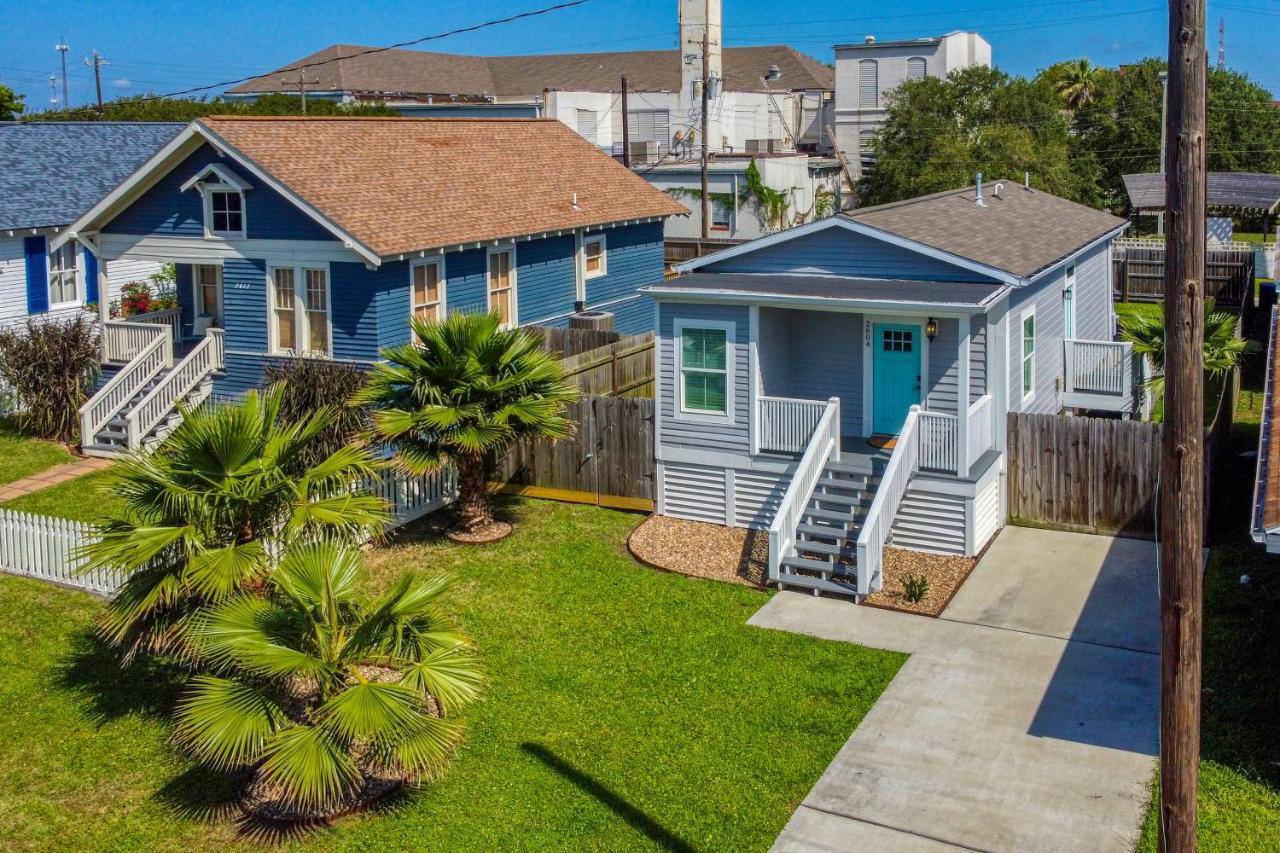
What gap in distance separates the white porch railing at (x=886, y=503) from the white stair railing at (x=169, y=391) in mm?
12630

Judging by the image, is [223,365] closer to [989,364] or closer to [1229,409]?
[989,364]

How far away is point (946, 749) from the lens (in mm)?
12203

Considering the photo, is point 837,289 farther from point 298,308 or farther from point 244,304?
point 244,304

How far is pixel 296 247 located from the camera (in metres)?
23.0

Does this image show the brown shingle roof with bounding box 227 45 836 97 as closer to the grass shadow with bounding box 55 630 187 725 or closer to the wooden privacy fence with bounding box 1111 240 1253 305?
the wooden privacy fence with bounding box 1111 240 1253 305

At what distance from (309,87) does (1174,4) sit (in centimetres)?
8137

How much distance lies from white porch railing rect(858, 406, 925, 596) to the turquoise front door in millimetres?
1334

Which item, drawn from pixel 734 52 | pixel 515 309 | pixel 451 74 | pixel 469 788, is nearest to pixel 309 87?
pixel 451 74

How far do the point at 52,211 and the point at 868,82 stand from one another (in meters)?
48.5

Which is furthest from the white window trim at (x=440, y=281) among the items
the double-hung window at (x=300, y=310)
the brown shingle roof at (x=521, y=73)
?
the brown shingle roof at (x=521, y=73)

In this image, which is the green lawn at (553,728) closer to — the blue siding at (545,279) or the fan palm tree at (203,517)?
the fan palm tree at (203,517)

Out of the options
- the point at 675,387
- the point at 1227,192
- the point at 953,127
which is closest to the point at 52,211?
the point at 675,387

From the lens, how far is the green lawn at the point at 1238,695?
1066cm

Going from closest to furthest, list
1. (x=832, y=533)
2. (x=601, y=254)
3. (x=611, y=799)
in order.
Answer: (x=611, y=799)
(x=832, y=533)
(x=601, y=254)
